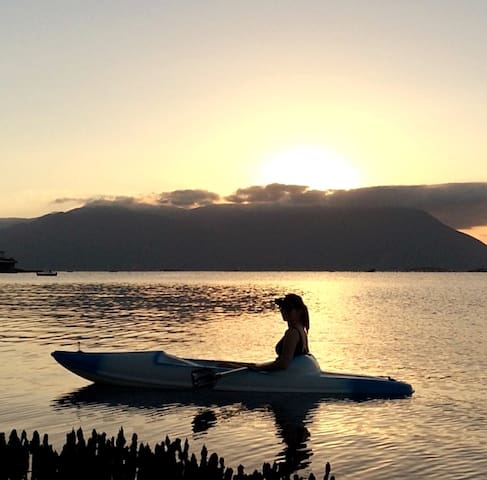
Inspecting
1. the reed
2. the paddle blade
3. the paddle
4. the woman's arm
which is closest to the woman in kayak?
the woman's arm

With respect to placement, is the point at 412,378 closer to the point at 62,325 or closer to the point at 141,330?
the point at 141,330

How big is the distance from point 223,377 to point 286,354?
1.89 meters

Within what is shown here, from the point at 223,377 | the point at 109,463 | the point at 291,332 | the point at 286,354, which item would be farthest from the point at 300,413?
the point at 109,463

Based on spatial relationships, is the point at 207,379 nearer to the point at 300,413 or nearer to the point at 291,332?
the point at 291,332

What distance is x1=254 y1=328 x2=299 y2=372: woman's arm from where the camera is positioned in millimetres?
18975

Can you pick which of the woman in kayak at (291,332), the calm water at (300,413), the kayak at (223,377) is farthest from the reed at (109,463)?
the kayak at (223,377)

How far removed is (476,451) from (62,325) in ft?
114

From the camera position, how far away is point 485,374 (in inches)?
1011

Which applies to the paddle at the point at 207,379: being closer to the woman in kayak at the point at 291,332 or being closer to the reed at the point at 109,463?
the woman in kayak at the point at 291,332

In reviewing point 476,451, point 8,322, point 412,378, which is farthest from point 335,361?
point 8,322

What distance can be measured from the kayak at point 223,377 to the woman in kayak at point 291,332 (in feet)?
0.71

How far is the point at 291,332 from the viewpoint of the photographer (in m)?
18.9

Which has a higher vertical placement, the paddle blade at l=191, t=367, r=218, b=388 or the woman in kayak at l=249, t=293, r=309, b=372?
the woman in kayak at l=249, t=293, r=309, b=372

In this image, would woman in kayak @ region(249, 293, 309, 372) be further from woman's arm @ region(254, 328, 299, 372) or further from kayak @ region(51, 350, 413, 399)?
kayak @ region(51, 350, 413, 399)
